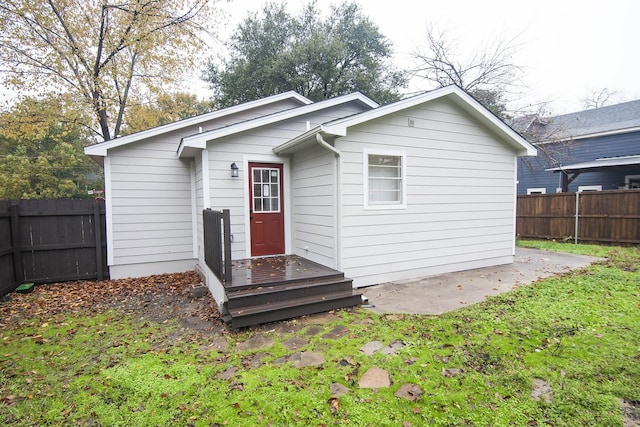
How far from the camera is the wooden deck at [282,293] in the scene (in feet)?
14.1

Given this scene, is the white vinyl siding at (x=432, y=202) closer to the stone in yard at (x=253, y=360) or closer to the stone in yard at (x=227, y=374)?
the stone in yard at (x=253, y=360)

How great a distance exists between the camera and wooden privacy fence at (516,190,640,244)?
9766 mm

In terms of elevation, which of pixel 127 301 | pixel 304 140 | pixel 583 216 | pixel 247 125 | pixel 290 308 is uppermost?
pixel 247 125

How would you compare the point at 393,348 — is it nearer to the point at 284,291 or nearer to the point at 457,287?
the point at 284,291

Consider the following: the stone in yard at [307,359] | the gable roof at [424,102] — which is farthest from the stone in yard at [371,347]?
the gable roof at [424,102]

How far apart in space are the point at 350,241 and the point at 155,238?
16.3ft

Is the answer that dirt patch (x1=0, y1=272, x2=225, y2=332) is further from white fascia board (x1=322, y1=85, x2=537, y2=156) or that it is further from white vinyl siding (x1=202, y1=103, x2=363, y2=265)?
white fascia board (x1=322, y1=85, x2=537, y2=156)

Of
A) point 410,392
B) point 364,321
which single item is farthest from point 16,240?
point 410,392

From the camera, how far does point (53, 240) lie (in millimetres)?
6875

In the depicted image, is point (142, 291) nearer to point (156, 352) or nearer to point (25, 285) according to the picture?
point (25, 285)

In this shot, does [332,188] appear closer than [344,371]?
No

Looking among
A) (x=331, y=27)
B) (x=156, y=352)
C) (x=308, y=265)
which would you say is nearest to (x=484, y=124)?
(x=308, y=265)

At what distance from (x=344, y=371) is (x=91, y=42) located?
580 inches

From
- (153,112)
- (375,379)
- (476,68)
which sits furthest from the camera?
(153,112)
